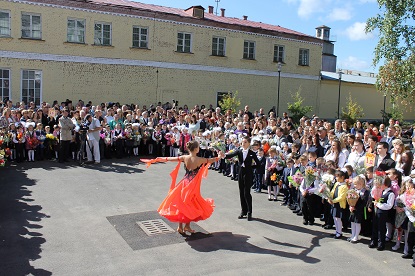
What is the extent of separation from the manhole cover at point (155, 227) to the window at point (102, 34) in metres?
17.6

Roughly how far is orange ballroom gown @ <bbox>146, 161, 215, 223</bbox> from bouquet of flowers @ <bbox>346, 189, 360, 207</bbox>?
273 cm

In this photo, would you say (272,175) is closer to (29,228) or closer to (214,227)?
(214,227)

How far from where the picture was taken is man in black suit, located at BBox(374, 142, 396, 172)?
886 centimetres

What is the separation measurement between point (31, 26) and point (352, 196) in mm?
19851

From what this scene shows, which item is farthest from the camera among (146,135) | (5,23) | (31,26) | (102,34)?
(102,34)

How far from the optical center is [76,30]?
2297cm

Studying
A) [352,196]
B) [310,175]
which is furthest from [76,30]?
[352,196]

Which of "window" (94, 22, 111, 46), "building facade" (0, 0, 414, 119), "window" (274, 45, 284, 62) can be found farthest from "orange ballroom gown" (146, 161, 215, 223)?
"window" (274, 45, 284, 62)

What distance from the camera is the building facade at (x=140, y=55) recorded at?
21781 millimetres

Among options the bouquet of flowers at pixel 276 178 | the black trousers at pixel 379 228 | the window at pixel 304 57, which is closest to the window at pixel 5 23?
the bouquet of flowers at pixel 276 178

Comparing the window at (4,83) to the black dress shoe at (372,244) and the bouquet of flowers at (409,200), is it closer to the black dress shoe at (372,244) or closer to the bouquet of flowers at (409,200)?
the black dress shoe at (372,244)

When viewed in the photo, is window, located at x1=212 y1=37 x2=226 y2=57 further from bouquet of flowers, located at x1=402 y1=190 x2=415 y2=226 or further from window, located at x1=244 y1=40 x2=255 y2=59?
bouquet of flowers, located at x1=402 y1=190 x2=415 y2=226

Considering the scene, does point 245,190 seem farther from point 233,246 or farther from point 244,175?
point 233,246

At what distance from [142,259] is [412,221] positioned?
4.67 m
